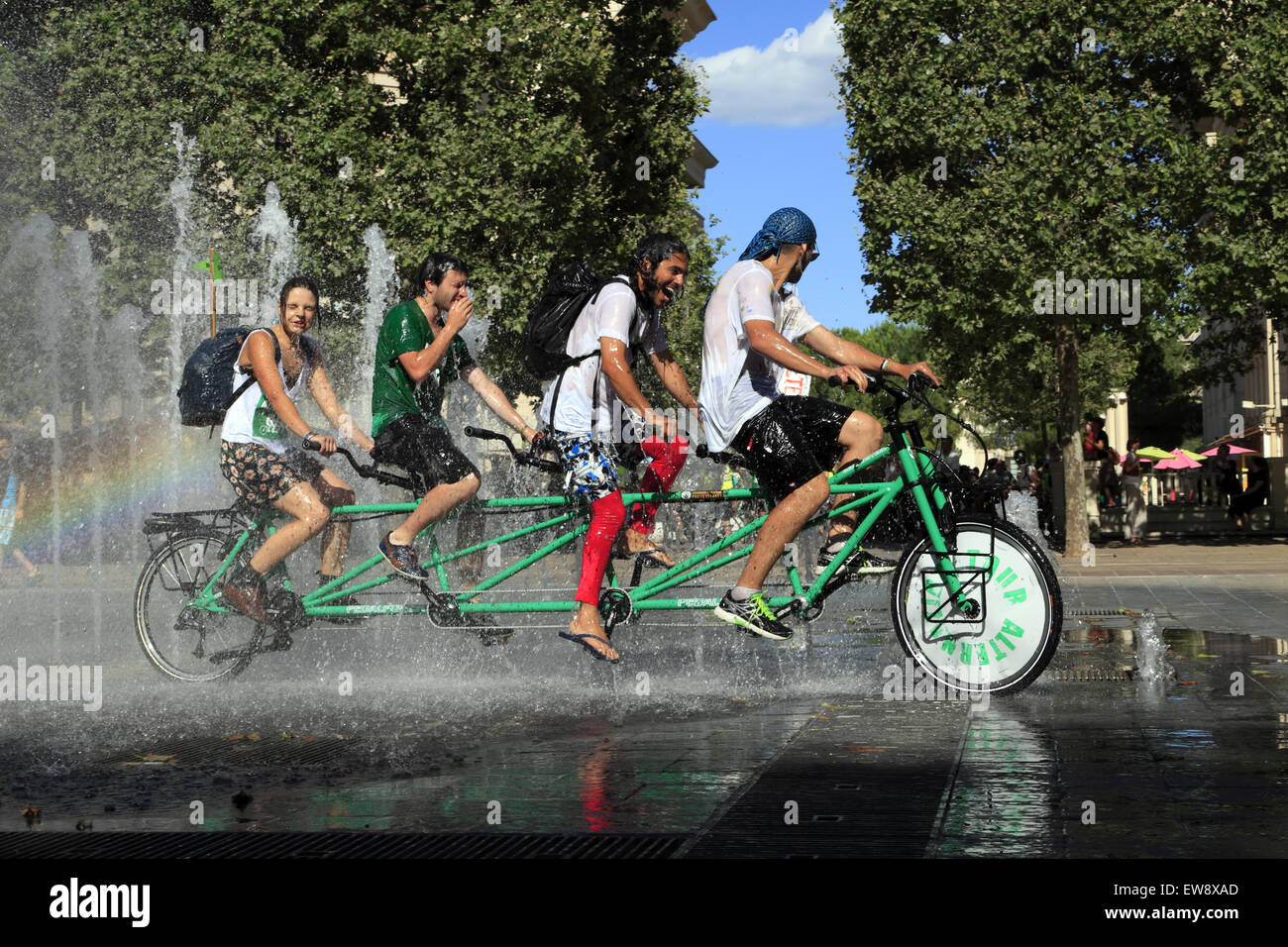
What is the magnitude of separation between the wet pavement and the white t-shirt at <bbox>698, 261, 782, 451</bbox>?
127 centimetres

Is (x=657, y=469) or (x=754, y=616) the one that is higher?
(x=657, y=469)

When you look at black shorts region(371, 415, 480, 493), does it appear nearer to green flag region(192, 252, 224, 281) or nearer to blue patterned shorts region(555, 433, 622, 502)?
blue patterned shorts region(555, 433, 622, 502)

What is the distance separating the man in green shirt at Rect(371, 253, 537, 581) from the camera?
7.39m

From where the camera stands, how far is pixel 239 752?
575 centimetres

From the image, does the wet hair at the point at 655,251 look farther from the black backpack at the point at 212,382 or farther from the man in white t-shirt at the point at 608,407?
the black backpack at the point at 212,382

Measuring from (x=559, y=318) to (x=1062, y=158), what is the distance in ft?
60.9

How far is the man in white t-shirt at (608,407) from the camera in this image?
23.2 ft

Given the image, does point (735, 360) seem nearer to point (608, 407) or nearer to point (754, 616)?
point (608, 407)

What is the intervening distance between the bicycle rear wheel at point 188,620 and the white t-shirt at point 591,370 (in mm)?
1853

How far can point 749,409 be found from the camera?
7004mm

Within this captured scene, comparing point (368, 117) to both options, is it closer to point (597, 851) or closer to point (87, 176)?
point (87, 176)

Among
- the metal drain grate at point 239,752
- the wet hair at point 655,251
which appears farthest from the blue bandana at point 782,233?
the metal drain grate at point 239,752

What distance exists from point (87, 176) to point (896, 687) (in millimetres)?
23938

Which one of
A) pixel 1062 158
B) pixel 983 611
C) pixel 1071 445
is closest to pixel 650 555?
pixel 983 611
